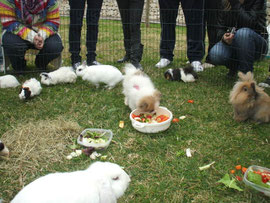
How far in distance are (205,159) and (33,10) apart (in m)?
3.66

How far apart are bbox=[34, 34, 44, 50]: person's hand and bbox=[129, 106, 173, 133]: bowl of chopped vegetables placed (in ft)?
7.61

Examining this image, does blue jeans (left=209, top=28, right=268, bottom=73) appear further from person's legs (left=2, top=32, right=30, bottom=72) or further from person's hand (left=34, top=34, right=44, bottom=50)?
person's legs (left=2, top=32, right=30, bottom=72)

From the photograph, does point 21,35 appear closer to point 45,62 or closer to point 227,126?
point 45,62

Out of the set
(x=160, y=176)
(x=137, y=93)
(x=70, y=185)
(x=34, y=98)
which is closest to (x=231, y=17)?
(x=137, y=93)

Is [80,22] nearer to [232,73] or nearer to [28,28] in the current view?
[28,28]

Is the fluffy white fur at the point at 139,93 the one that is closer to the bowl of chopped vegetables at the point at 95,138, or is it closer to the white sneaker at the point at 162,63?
the bowl of chopped vegetables at the point at 95,138

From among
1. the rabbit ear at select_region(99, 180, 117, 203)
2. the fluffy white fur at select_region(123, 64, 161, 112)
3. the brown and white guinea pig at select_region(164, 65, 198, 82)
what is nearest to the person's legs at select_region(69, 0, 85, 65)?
the fluffy white fur at select_region(123, 64, 161, 112)

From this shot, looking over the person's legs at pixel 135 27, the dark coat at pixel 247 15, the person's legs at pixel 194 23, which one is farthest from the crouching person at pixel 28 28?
the dark coat at pixel 247 15

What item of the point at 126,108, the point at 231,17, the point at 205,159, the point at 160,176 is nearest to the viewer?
the point at 160,176

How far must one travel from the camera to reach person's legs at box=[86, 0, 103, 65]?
183 inches

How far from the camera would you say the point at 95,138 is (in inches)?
108

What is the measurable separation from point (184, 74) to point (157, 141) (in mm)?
1999

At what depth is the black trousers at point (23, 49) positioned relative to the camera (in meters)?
4.41

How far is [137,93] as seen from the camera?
3279mm
